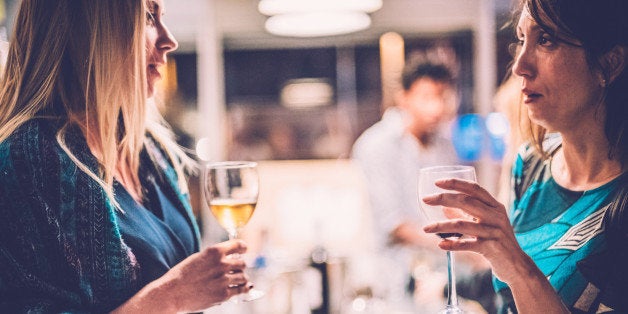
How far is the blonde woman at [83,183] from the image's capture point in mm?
1200

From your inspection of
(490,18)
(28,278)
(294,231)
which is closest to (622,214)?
(28,278)

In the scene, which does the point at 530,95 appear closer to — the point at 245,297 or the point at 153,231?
the point at 245,297

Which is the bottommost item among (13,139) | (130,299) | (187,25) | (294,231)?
(294,231)

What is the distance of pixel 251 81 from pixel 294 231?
1.89 m

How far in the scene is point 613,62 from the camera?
1.29 meters

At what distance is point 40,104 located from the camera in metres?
1.29

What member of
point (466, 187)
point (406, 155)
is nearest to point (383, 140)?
point (406, 155)

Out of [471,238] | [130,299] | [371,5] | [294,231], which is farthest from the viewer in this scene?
[294,231]

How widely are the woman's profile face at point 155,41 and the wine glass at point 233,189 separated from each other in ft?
0.93

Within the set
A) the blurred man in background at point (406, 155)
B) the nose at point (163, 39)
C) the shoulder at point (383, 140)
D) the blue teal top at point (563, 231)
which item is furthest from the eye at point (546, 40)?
the shoulder at point (383, 140)

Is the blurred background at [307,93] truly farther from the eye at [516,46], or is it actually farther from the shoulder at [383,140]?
the eye at [516,46]

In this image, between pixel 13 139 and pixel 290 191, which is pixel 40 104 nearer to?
pixel 13 139

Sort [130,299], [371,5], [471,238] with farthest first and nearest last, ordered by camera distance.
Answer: [371,5] → [130,299] → [471,238]

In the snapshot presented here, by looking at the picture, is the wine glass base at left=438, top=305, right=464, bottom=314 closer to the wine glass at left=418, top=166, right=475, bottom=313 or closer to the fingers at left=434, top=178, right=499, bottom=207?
the wine glass at left=418, top=166, right=475, bottom=313
